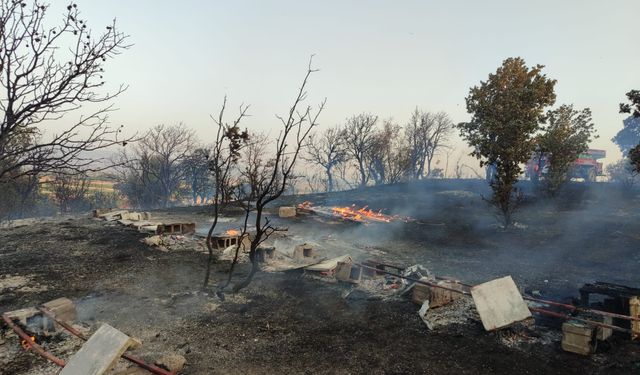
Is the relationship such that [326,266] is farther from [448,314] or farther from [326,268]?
[448,314]

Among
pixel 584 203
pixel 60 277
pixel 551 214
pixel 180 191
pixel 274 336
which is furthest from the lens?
pixel 180 191

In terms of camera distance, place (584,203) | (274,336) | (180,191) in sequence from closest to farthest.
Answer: (274,336)
(584,203)
(180,191)

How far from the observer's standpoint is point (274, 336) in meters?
7.36

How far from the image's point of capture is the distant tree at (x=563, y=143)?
74.5 ft

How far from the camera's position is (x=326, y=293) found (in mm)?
9844

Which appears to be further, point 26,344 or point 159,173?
point 159,173

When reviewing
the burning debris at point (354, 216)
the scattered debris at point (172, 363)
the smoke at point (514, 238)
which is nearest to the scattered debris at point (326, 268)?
the smoke at point (514, 238)

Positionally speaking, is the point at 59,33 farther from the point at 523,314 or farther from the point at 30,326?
the point at 523,314

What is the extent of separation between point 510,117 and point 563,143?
766 cm

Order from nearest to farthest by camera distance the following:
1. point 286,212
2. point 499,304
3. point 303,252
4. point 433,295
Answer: point 499,304 → point 433,295 → point 303,252 → point 286,212

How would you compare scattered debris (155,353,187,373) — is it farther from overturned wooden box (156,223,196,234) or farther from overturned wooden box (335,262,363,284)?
overturned wooden box (156,223,196,234)

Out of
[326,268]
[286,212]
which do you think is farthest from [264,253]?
[286,212]

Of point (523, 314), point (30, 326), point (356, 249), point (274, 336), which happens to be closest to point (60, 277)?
point (30, 326)

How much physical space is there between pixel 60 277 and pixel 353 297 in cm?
872
